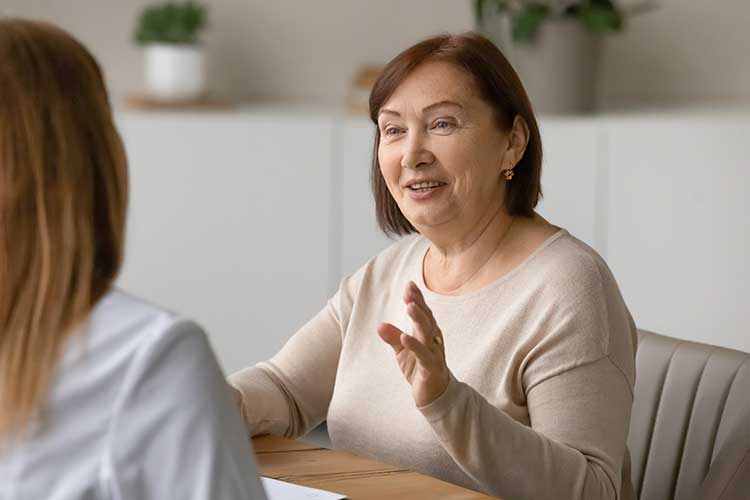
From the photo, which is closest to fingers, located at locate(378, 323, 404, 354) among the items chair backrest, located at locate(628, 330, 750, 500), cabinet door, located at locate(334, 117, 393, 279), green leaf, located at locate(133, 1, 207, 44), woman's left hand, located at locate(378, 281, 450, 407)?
woman's left hand, located at locate(378, 281, 450, 407)

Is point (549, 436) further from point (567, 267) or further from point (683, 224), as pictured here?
point (683, 224)

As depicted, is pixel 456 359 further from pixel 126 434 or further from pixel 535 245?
pixel 126 434

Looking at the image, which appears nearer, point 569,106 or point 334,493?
point 334,493

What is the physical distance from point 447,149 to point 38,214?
1018 millimetres

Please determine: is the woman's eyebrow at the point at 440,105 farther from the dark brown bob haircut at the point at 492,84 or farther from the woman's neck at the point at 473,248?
the woman's neck at the point at 473,248

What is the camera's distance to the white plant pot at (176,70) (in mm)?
4180

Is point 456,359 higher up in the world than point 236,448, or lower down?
lower down

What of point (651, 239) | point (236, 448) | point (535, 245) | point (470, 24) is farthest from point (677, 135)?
point (236, 448)

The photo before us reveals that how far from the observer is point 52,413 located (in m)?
1.13

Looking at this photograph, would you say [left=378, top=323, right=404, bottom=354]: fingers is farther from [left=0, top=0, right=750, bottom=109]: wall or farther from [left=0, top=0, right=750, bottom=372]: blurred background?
[left=0, top=0, right=750, bottom=109]: wall

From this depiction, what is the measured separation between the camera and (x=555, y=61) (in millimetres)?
3672

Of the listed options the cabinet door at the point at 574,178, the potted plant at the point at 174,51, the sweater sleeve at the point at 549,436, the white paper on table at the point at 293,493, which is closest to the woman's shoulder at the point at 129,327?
the white paper on table at the point at 293,493

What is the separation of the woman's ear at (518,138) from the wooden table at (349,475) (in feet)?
1.89

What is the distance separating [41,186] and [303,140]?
2845 millimetres
